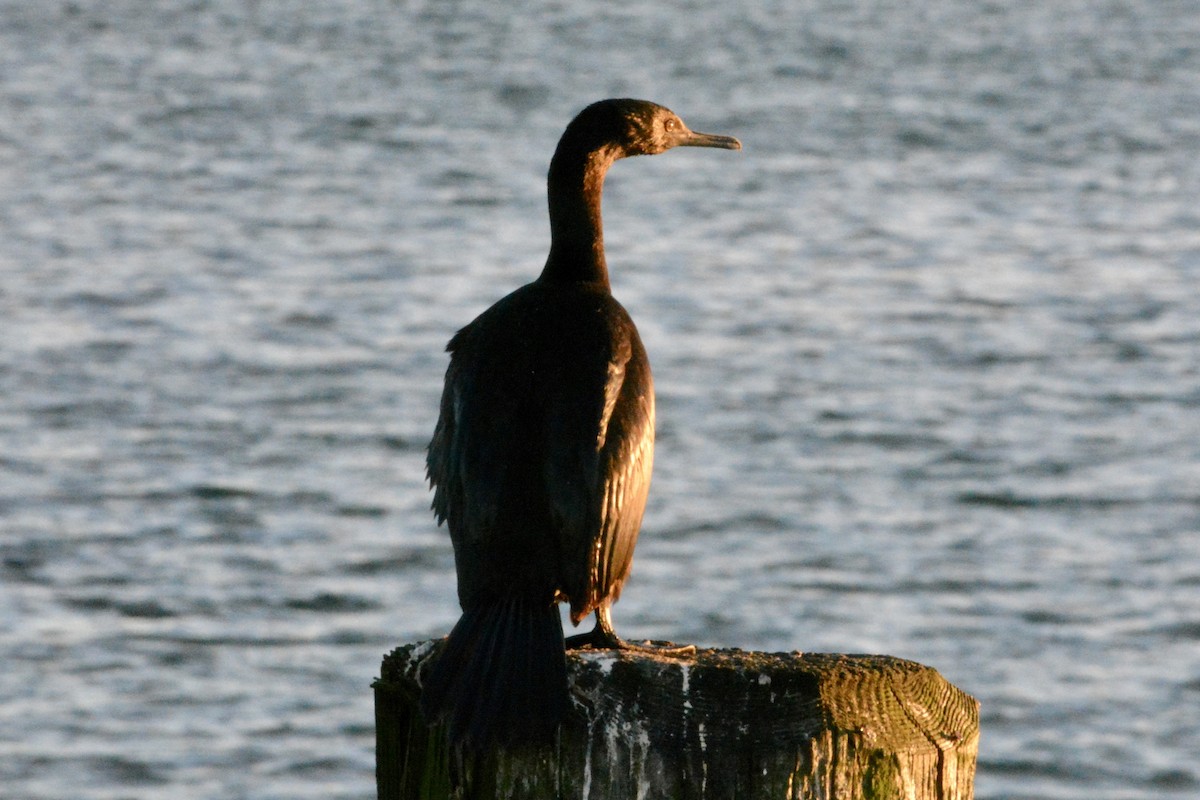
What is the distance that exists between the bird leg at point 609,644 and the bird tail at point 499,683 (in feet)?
0.60

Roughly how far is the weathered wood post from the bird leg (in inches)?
7.6

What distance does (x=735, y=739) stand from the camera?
3.34 m

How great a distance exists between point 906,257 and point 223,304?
5.69m

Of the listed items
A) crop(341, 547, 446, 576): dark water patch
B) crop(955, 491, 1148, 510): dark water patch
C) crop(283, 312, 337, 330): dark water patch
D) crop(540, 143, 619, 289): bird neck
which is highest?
crop(283, 312, 337, 330): dark water patch

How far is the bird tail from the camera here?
11.3 feet

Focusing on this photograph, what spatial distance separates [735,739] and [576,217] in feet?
6.03

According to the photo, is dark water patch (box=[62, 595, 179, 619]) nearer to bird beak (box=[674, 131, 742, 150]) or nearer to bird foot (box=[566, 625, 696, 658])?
bird beak (box=[674, 131, 742, 150])

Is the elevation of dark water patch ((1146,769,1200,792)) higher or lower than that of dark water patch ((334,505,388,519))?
lower

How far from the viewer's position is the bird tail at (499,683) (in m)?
3.44

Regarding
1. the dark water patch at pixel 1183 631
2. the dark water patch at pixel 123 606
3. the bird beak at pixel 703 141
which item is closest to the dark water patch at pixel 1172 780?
the dark water patch at pixel 1183 631

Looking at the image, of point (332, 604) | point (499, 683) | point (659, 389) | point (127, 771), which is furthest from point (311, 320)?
point (499, 683)

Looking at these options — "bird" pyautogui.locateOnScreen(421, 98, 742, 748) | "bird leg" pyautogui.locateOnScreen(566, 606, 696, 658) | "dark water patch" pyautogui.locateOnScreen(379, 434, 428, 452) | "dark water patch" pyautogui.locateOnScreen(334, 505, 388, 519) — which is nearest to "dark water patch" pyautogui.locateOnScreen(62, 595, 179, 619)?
"dark water patch" pyautogui.locateOnScreen(334, 505, 388, 519)

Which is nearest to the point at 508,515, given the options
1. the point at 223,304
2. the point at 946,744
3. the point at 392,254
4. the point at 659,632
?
the point at 946,744

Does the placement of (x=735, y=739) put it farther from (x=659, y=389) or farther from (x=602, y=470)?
(x=659, y=389)
